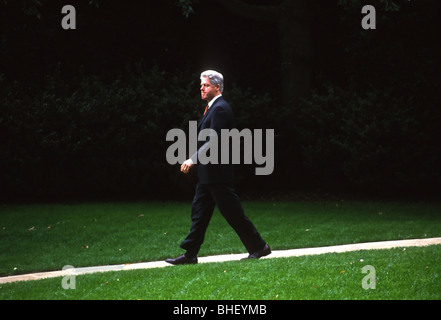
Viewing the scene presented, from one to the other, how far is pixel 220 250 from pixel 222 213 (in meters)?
1.63

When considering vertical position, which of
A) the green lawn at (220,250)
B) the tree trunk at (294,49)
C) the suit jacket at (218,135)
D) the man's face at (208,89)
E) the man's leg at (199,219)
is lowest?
Result: the green lawn at (220,250)

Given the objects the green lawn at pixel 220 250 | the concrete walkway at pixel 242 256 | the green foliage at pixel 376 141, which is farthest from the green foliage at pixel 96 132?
the concrete walkway at pixel 242 256

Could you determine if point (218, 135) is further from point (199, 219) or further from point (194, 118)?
point (194, 118)

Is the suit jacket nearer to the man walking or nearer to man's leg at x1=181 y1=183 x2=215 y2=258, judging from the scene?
the man walking

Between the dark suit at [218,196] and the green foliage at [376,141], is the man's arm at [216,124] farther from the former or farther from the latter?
the green foliage at [376,141]

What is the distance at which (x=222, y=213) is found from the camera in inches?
293

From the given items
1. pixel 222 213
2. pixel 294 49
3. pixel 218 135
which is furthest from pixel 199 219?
pixel 294 49

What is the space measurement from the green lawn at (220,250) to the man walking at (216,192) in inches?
14.0

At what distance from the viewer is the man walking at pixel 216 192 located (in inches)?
287

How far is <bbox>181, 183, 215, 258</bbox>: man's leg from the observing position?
7469mm

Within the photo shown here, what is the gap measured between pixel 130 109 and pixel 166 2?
419 cm

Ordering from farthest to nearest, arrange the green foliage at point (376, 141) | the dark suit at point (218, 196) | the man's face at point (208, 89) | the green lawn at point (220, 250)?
1. the green foliage at point (376, 141)
2. the man's face at point (208, 89)
3. the dark suit at point (218, 196)
4. the green lawn at point (220, 250)

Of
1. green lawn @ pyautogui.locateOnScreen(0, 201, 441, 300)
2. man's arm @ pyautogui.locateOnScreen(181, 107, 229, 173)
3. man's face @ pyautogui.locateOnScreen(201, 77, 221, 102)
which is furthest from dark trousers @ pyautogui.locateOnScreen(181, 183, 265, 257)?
man's face @ pyautogui.locateOnScreen(201, 77, 221, 102)

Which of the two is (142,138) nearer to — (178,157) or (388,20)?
(178,157)
